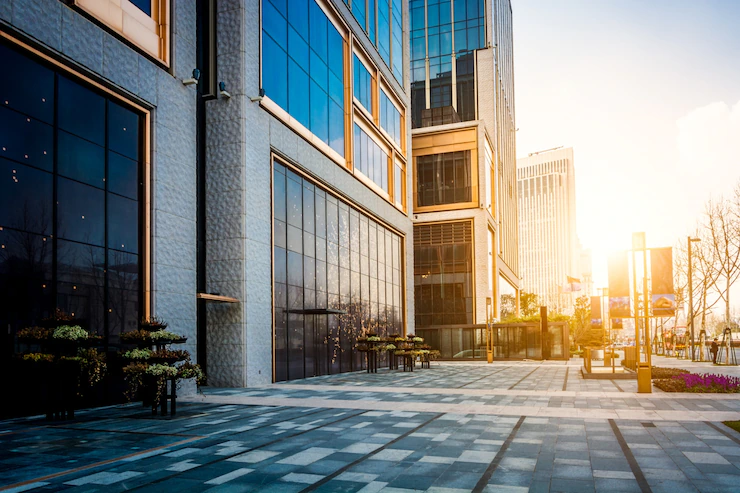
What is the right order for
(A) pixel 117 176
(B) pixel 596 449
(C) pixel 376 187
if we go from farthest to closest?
(C) pixel 376 187
(A) pixel 117 176
(B) pixel 596 449

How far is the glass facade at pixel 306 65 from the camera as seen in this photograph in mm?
26453

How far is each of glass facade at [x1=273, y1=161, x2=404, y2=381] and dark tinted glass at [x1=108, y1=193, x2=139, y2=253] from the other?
828 centimetres

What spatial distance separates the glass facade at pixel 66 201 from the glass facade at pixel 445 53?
57.0 metres

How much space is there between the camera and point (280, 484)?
25.9ft

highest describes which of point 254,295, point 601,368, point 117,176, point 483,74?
point 483,74

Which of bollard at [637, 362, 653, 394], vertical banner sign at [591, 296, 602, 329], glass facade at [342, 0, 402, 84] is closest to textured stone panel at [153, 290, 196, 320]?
bollard at [637, 362, 653, 394]

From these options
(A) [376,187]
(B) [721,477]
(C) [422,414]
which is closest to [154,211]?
(C) [422,414]

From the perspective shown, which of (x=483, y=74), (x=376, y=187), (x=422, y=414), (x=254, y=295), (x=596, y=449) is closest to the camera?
(x=596, y=449)

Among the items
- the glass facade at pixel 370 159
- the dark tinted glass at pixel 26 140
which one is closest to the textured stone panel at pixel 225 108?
the dark tinted glass at pixel 26 140

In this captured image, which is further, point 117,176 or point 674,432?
point 117,176

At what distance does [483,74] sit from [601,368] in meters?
47.0

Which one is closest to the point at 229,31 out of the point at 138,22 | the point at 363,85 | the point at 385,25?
the point at 138,22

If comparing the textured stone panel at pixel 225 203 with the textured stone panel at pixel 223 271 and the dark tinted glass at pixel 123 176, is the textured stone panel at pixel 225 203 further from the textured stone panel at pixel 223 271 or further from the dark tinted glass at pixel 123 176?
the dark tinted glass at pixel 123 176

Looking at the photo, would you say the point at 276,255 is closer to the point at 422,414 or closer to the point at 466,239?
the point at 422,414
